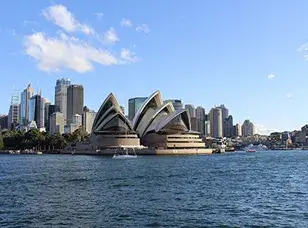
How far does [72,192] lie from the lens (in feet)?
91.5

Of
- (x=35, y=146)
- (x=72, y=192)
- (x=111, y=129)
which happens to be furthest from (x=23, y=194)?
(x=35, y=146)

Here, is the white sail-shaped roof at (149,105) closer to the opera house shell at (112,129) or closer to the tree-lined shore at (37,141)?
the opera house shell at (112,129)

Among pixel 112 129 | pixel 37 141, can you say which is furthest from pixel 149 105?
pixel 37 141

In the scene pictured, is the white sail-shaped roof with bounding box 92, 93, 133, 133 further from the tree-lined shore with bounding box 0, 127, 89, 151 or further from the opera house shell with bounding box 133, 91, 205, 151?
the tree-lined shore with bounding box 0, 127, 89, 151

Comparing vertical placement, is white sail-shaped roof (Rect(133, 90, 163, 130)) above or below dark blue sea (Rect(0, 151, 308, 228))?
above

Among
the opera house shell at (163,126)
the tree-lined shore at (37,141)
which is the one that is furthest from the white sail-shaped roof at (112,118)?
the tree-lined shore at (37,141)

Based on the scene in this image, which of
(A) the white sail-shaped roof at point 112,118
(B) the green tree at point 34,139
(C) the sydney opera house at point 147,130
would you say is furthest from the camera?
(B) the green tree at point 34,139

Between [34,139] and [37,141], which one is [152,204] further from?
[34,139]

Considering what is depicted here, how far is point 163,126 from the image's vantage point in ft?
374

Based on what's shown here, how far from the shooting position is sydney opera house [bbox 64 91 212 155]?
4466 inches

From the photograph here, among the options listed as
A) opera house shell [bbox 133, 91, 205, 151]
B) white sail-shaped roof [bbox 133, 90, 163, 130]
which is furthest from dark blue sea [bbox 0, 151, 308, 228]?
white sail-shaped roof [bbox 133, 90, 163, 130]

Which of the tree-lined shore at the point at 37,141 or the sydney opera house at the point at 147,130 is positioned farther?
the tree-lined shore at the point at 37,141

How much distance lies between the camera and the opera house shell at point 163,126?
114 meters

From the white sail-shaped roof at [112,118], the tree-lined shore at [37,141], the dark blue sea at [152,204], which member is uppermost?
the white sail-shaped roof at [112,118]
